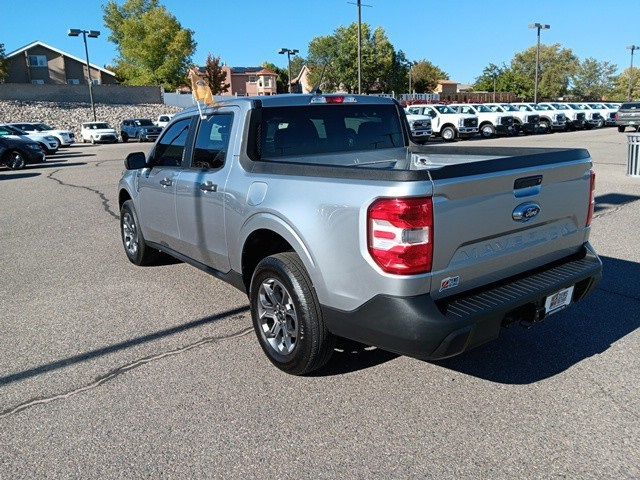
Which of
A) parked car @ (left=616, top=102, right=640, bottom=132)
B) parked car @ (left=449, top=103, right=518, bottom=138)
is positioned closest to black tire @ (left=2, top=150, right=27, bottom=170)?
parked car @ (left=449, top=103, right=518, bottom=138)

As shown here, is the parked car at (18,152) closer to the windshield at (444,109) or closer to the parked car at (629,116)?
the windshield at (444,109)

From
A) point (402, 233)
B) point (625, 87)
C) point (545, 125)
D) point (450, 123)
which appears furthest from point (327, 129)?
point (625, 87)

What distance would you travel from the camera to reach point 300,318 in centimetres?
332

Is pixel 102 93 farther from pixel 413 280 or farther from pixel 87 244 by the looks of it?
pixel 413 280

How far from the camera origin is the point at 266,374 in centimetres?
367

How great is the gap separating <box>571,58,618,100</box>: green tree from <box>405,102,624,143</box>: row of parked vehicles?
77082 mm

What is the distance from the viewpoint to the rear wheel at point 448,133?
28.9m

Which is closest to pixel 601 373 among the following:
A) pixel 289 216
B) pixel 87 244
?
pixel 289 216

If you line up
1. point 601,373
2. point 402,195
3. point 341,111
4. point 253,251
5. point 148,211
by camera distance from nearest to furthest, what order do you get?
point 402,195 < point 601,373 < point 253,251 < point 341,111 < point 148,211

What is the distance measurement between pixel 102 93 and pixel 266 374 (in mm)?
60075

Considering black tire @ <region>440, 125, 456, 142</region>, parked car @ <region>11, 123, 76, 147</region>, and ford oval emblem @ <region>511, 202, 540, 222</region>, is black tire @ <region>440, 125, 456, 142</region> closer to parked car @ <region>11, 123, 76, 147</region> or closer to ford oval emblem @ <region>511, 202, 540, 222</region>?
parked car @ <region>11, 123, 76, 147</region>

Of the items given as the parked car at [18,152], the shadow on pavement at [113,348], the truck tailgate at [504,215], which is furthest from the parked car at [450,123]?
the truck tailgate at [504,215]

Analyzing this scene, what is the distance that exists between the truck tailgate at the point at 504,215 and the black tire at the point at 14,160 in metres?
20.1

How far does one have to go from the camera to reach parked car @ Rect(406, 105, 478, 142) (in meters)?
28.5
